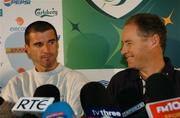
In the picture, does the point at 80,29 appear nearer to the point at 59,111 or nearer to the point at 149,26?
the point at 149,26

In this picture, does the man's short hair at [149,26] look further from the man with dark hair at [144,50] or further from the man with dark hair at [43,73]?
the man with dark hair at [43,73]

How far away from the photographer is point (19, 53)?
2.04 metres

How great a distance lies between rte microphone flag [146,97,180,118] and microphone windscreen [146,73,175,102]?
13 centimetres

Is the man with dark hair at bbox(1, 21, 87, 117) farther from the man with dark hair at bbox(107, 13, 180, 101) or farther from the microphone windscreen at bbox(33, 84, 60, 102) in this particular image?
the microphone windscreen at bbox(33, 84, 60, 102)

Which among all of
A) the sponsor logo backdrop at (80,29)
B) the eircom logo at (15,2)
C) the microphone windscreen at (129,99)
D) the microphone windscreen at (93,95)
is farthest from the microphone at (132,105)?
the eircom logo at (15,2)

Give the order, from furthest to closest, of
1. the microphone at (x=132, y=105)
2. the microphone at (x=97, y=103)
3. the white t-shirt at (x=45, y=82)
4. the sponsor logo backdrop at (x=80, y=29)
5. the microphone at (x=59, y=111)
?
the sponsor logo backdrop at (x=80, y=29) → the white t-shirt at (x=45, y=82) → the microphone at (x=132, y=105) → the microphone at (x=97, y=103) → the microphone at (x=59, y=111)

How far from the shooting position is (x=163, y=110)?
0.99m

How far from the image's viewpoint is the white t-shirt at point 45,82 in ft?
5.98

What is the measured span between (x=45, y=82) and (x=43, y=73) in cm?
5

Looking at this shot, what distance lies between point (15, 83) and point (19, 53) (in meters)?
0.22

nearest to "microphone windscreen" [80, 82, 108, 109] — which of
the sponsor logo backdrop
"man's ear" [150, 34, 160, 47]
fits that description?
"man's ear" [150, 34, 160, 47]

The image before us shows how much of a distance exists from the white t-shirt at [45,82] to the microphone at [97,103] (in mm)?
562

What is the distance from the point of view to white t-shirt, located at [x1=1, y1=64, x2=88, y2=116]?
5.98ft

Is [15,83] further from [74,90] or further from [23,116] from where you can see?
[23,116]
